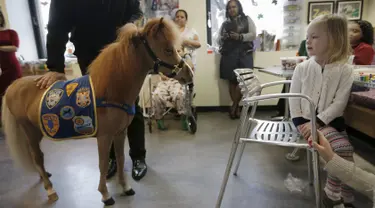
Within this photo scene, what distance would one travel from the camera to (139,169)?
6.56 feet

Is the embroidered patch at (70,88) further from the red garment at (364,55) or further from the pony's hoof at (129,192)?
the red garment at (364,55)

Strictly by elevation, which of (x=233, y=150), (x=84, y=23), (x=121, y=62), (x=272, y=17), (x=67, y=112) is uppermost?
(x=272, y=17)

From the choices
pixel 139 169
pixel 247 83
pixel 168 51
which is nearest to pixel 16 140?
pixel 139 169

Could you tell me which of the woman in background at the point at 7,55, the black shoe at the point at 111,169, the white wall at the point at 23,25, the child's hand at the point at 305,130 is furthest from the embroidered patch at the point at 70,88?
the white wall at the point at 23,25

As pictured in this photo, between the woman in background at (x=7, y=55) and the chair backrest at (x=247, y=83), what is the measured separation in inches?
112

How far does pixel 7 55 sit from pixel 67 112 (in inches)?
94.8

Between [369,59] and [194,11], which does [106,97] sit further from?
[194,11]

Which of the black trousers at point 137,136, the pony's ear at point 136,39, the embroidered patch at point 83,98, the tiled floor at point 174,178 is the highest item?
the pony's ear at point 136,39

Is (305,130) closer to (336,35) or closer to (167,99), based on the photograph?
(336,35)

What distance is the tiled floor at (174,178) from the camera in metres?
1.64

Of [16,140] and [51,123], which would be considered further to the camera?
[16,140]

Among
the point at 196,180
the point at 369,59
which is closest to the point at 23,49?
the point at 196,180

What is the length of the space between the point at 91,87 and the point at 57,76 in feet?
1.08

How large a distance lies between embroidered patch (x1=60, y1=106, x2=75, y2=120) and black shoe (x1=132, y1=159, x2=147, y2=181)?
78 cm
